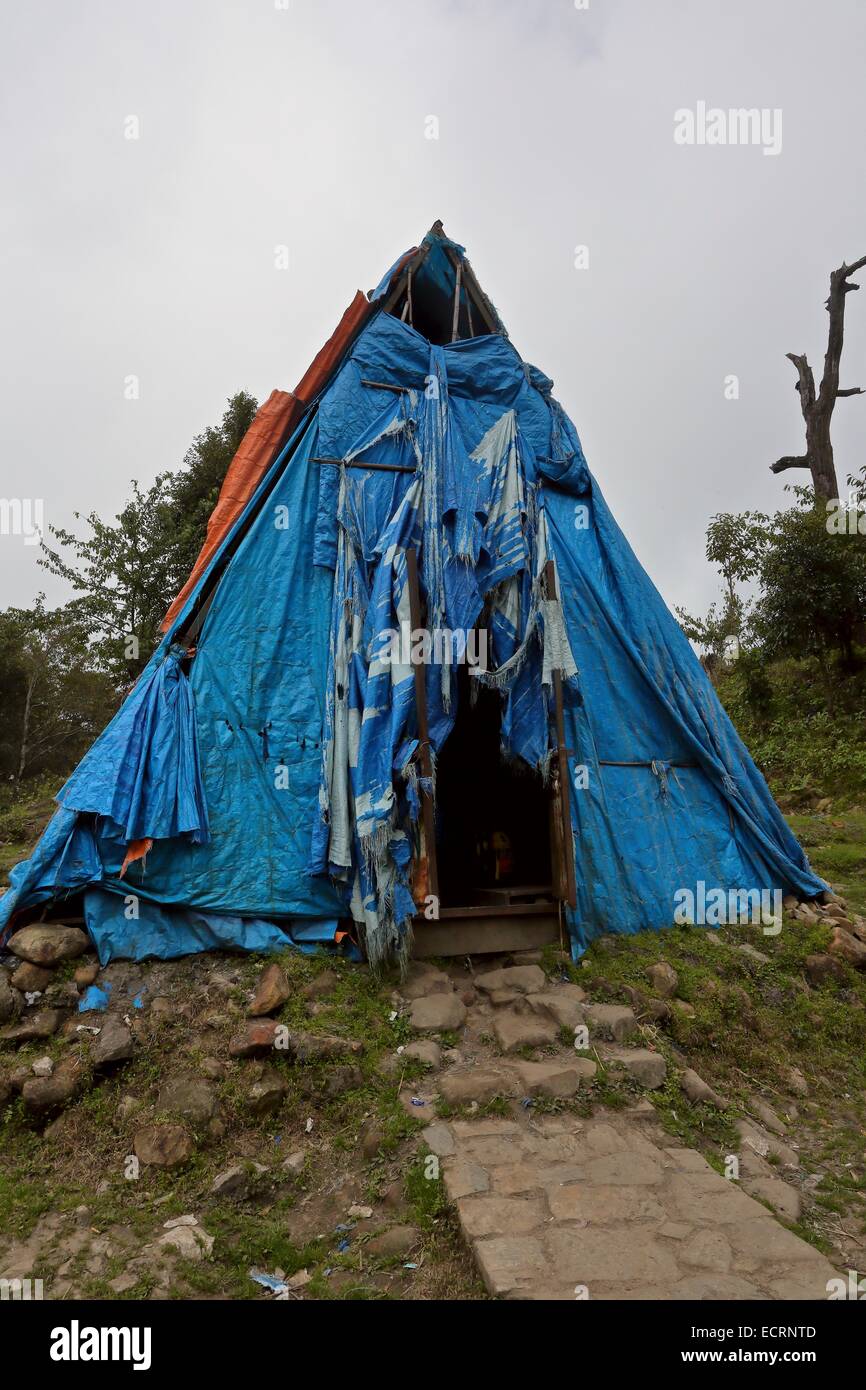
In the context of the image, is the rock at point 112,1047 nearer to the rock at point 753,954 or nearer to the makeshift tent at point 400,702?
the makeshift tent at point 400,702

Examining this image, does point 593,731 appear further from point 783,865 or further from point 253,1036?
point 253,1036

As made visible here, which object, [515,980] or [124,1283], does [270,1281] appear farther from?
[515,980]

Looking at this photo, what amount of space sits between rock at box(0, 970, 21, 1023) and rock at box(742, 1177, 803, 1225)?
4183 millimetres

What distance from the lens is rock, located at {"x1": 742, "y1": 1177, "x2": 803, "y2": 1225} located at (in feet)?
11.9

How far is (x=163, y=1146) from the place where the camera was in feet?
13.0

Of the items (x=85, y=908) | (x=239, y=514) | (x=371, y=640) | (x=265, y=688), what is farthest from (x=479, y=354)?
(x=85, y=908)

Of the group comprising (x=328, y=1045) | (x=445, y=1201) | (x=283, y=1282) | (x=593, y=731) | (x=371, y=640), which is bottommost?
(x=283, y=1282)

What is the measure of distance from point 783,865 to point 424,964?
11.1 feet

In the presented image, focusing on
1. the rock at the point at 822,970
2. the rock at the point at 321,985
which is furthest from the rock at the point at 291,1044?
the rock at the point at 822,970

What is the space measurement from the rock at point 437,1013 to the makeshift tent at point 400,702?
391 mm

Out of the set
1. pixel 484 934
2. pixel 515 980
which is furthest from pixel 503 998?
pixel 484 934

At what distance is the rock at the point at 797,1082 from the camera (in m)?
4.88

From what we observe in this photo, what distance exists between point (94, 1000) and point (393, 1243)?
248 centimetres

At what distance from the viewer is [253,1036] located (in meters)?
4.45
